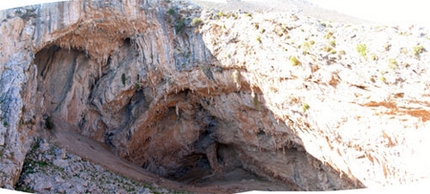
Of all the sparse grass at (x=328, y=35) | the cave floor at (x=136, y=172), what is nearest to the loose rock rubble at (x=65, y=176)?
the cave floor at (x=136, y=172)

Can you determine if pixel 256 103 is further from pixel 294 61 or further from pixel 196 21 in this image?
pixel 196 21

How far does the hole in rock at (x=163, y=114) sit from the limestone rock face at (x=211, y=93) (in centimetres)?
8

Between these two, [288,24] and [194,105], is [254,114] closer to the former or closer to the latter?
[194,105]

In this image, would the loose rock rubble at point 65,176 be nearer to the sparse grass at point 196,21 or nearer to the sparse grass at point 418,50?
the sparse grass at point 196,21

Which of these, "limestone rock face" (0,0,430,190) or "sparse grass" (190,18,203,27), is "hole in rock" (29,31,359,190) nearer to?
"limestone rock face" (0,0,430,190)

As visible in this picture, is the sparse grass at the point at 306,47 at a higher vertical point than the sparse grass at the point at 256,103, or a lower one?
higher

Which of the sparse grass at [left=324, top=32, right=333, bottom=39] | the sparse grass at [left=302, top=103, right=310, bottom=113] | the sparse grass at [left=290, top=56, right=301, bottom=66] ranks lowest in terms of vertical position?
the sparse grass at [left=302, top=103, right=310, bottom=113]

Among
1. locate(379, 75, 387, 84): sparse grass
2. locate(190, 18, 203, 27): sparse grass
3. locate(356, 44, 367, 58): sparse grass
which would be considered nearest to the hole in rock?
locate(190, 18, 203, 27): sparse grass

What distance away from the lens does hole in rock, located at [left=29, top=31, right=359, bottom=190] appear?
20.6 metres

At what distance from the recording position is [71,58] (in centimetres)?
2183

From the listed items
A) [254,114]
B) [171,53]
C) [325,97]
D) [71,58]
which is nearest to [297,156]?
[254,114]

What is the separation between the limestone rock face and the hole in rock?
8 cm

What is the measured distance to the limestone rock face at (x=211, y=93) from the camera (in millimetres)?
14617

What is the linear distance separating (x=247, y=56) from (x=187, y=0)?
7.23 m
